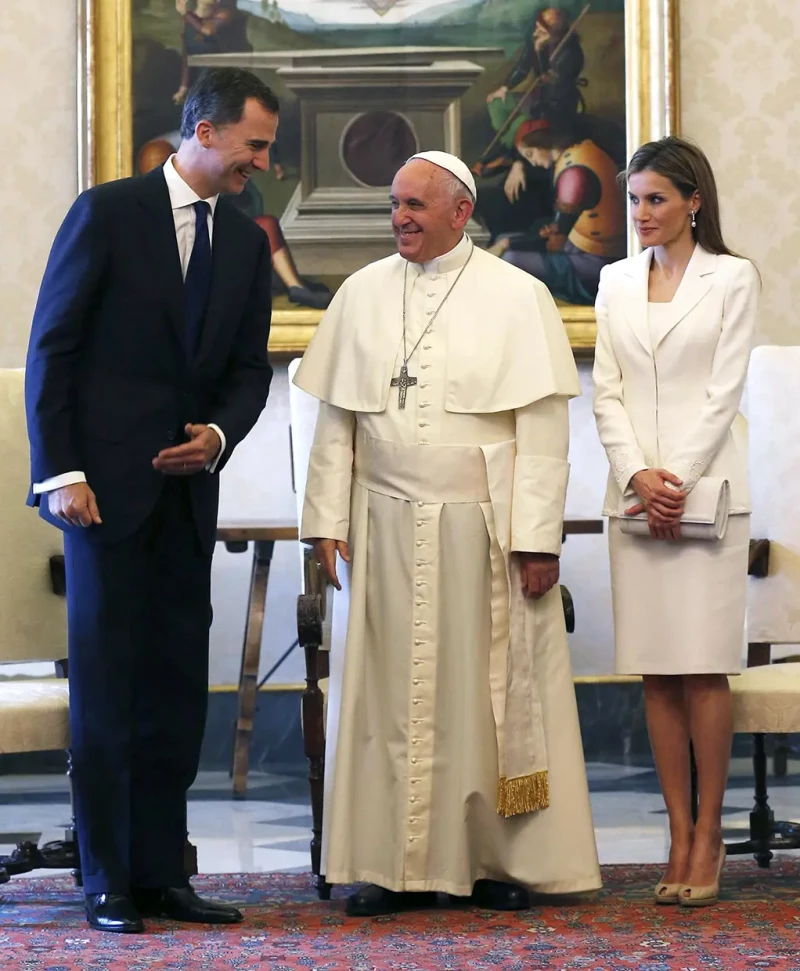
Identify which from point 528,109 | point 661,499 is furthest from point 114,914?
point 528,109

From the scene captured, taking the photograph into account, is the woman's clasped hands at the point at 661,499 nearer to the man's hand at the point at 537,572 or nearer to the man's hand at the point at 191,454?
the man's hand at the point at 537,572

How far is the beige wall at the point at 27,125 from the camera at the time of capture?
608 centimetres

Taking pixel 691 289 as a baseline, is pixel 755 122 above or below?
above

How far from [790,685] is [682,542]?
485 millimetres

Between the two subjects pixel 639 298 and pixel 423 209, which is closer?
pixel 423 209

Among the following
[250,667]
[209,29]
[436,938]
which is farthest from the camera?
[209,29]

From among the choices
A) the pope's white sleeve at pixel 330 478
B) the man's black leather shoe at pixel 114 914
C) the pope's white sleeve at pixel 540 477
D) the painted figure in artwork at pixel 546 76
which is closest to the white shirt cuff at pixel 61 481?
Answer: the pope's white sleeve at pixel 330 478

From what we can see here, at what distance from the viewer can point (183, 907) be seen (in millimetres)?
3588

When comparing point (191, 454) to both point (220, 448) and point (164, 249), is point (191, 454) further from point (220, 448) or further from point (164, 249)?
point (164, 249)

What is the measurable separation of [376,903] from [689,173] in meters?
1.99

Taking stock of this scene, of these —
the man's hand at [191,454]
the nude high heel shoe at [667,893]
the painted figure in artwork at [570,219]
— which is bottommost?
the nude high heel shoe at [667,893]

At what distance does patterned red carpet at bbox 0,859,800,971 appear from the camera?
124 inches

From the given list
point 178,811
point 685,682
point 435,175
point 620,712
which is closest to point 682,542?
point 685,682

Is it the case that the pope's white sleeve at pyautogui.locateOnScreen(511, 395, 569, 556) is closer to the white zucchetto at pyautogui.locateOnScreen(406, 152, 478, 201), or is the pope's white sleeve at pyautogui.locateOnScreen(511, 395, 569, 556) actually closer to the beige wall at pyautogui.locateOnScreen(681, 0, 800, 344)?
the white zucchetto at pyautogui.locateOnScreen(406, 152, 478, 201)
